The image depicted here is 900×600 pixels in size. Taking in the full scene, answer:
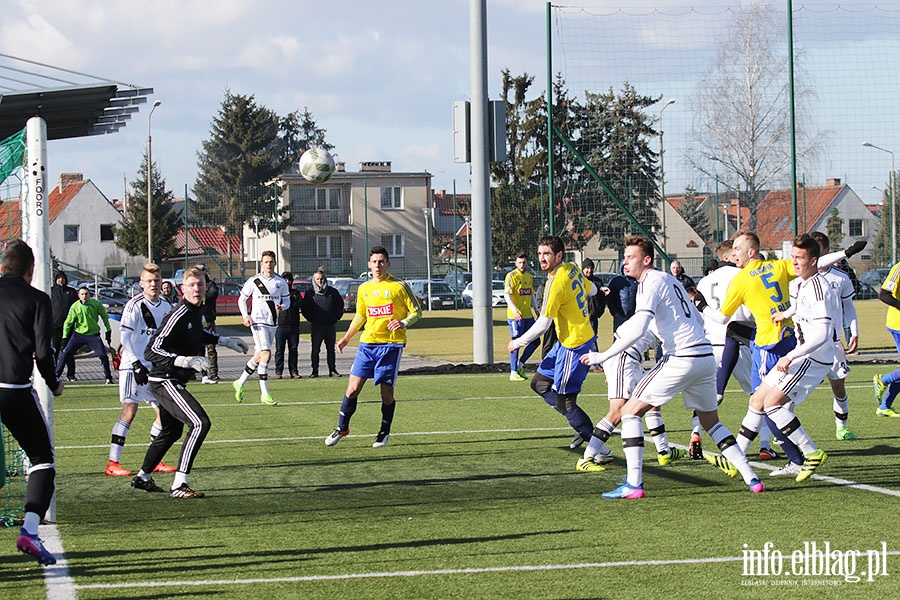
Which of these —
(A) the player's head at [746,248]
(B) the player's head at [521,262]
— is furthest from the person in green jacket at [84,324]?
(A) the player's head at [746,248]

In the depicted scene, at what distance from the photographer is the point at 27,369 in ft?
21.9

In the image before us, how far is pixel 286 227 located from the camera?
51.4 m

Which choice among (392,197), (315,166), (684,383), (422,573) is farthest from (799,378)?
(392,197)

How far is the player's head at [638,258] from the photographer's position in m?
8.01

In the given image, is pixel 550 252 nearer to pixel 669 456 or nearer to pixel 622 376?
pixel 622 376

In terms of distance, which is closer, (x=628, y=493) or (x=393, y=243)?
(x=628, y=493)

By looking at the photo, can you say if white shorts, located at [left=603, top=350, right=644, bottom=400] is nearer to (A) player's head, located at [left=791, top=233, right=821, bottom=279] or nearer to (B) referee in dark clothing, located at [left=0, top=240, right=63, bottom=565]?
(A) player's head, located at [left=791, top=233, right=821, bottom=279]

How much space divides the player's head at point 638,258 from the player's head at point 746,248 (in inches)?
80.8

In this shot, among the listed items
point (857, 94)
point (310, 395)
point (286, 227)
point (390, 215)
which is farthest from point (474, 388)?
point (390, 215)

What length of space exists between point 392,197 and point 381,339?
53.4 m

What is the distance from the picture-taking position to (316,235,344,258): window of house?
5391 cm

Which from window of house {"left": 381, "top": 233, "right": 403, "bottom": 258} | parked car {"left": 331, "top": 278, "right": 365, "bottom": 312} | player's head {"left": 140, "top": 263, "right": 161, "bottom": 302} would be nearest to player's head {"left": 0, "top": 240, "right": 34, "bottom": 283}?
player's head {"left": 140, "top": 263, "right": 161, "bottom": 302}

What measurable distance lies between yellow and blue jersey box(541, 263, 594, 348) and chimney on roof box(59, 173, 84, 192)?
216 ft

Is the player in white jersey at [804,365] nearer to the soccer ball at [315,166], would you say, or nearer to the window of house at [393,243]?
the soccer ball at [315,166]
